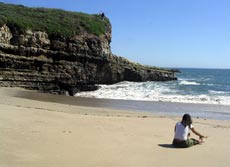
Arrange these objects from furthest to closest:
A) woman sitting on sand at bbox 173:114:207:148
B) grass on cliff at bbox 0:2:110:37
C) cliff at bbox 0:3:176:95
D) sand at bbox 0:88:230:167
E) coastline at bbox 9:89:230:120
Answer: grass on cliff at bbox 0:2:110:37
cliff at bbox 0:3:176:95
coastline at bbox 9:89:230:120
woman sitting on sand at bbox 173:114:207:148
sand at bbox 0:88:230:167

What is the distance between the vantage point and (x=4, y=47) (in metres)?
31.0

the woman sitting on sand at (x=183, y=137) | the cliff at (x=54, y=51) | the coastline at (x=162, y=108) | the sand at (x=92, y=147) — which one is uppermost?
the cliff at (x=54, y=51)

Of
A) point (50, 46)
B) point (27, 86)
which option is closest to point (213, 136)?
point (27, 86)

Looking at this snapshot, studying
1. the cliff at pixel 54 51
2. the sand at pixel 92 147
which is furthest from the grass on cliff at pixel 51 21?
the sand at pixel 92 147

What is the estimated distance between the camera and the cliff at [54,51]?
31594mm

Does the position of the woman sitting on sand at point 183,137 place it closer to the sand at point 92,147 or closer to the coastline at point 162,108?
the sand at point 92,147

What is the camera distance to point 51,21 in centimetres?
3800

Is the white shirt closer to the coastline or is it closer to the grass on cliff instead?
the coastline

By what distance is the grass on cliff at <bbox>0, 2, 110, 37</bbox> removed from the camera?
110 ft

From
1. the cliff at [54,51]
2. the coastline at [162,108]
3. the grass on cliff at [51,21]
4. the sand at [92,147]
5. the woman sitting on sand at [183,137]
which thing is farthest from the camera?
the grass on cliff at [51,21]

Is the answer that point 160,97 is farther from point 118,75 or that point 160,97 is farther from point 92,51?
point 118,75

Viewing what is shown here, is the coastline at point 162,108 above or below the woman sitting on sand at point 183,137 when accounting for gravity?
below

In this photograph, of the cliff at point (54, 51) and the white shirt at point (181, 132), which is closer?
the white shirt at point (181, 132)

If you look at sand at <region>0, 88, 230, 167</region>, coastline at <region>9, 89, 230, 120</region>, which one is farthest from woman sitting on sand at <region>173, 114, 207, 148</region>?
coastline at <region>9, 89, 230, 120</region>
